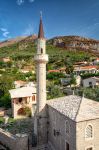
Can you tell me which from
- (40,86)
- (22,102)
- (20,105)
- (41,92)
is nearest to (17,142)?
(41,92)

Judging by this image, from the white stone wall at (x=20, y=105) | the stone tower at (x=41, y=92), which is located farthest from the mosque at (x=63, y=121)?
the white stone wall at (x=20, y=105)

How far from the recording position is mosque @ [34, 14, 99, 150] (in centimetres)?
1852

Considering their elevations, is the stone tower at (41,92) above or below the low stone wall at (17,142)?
above

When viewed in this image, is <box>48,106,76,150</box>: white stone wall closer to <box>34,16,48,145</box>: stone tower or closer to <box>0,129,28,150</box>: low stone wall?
<box>34,16,48,145</box>: stone tower

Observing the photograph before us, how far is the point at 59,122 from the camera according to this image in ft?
72.1

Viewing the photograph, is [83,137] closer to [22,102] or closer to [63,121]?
[63,121]

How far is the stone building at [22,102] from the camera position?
37688 millimetres

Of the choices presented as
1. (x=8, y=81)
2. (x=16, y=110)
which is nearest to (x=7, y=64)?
(x=8, y=81)

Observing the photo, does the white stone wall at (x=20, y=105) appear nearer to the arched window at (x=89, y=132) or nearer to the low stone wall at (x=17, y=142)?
the low stone wall at (x=17, y=142)

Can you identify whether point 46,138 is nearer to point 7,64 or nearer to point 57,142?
point 57,142

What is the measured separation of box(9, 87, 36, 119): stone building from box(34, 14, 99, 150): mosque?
12148mm

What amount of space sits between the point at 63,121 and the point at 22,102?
Answer: 1919cm

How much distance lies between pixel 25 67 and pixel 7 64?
345 inches

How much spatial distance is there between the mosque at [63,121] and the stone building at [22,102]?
12.1 meters
